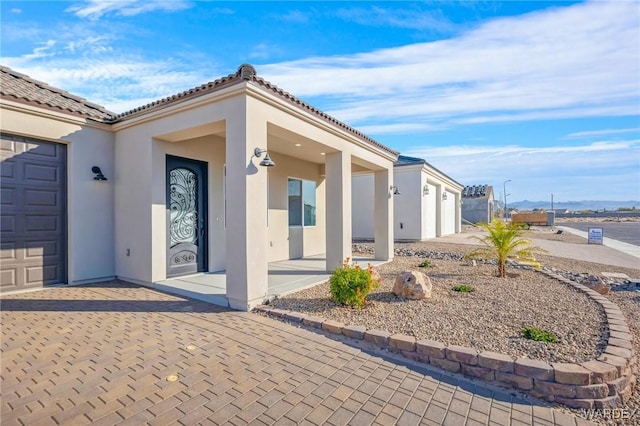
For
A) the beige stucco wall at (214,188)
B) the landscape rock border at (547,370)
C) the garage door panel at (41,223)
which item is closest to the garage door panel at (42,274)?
the garage door panel at (41,223)

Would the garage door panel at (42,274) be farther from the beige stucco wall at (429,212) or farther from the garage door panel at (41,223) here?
the beige stucco wall at (429,212)

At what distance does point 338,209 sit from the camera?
321 inches

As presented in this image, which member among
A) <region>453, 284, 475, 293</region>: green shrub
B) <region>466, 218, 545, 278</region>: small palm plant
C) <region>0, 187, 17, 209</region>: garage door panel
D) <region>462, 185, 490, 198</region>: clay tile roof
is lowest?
<region>453, 284, 475, 293</region>: green shrub

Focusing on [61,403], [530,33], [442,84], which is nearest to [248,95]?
[61,403]

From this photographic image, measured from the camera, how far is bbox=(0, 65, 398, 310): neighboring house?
5.46 metres

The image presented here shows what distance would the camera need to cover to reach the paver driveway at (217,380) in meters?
2.60

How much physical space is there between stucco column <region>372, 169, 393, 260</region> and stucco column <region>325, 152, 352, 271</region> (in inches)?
102

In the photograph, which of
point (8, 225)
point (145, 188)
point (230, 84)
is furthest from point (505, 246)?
point (8, 225)

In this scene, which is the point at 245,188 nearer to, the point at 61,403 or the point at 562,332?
the point at 61,403

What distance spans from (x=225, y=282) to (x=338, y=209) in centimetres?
331

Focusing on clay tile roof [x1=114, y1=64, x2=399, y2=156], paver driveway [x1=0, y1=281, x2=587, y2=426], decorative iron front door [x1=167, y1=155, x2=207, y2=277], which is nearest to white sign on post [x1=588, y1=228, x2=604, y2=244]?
clay tile roof [x1=114, y1=64, x2=399, y2=156]

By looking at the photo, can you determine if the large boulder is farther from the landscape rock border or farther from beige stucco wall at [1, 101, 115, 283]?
beige stucco wall at [1, 101, 115, 283]

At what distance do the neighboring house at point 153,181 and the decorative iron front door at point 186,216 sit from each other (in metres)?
0.03

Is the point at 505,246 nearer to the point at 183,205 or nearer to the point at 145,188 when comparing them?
the point at 183,205
